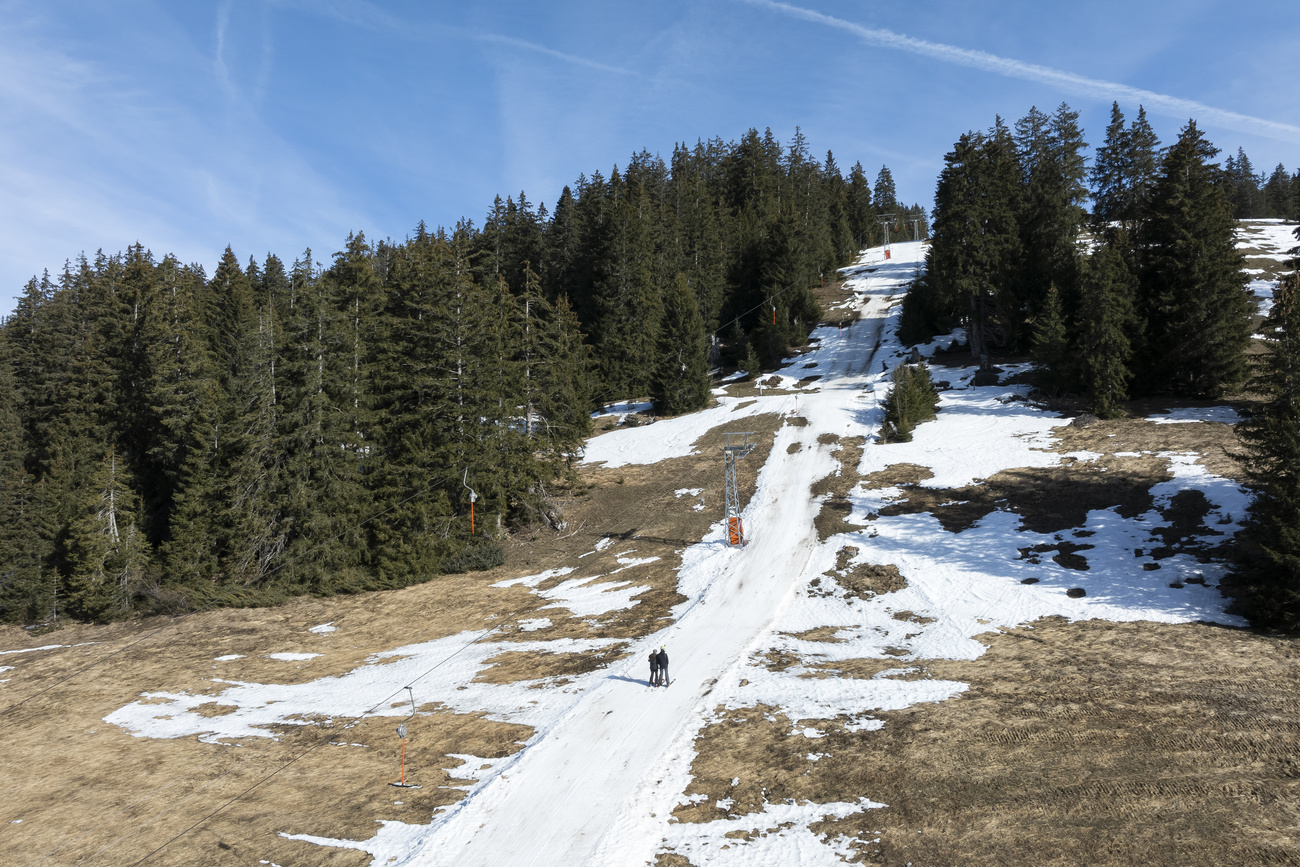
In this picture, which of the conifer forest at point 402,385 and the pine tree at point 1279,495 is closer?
the pine tree at point 1279,495

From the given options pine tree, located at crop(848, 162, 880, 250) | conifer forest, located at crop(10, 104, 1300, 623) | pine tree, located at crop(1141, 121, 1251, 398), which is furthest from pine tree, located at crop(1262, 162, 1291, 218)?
pine tree, located at crop(1141, 121, 1251, 398)

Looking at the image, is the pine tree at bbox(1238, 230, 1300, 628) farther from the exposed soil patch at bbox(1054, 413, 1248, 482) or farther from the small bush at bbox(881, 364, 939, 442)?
the small bush at bbox(881, 364, 939, 442)

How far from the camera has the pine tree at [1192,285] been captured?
34.0 metres

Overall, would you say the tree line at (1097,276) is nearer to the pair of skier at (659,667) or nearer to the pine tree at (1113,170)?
the pine tree at (1113,170)

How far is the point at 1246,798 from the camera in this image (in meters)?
11.6

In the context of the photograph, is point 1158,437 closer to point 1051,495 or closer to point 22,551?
point 1051,495

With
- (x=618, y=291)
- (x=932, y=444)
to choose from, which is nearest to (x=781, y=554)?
(x=932, y=444)

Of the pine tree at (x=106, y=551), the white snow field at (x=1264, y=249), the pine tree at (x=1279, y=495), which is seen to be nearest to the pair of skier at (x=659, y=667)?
the pine tree at (x=1279, y=495)

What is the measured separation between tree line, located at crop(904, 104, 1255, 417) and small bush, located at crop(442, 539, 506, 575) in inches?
1352

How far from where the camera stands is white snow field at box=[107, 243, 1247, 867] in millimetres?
13188

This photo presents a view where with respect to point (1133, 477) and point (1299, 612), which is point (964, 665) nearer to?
point (1299, 612)

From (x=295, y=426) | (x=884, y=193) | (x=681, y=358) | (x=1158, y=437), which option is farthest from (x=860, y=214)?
(x=295, y=426)

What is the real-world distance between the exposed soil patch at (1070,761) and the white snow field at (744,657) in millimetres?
639

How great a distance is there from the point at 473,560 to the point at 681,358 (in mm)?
24586
